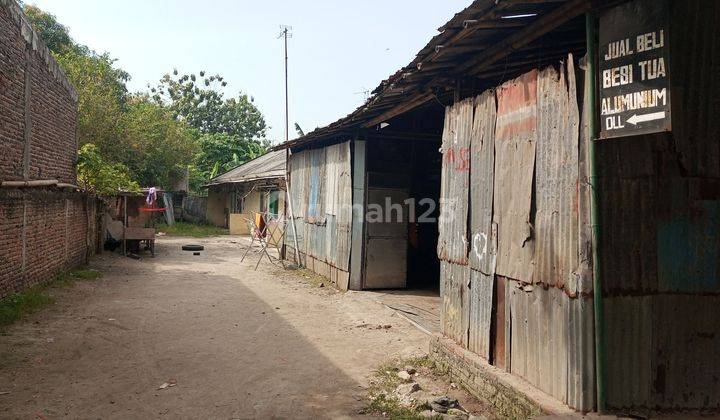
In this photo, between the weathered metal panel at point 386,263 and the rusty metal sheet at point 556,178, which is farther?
the weathered metal panel at point 386,263

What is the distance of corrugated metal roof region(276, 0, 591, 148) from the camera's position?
3789 millimetres

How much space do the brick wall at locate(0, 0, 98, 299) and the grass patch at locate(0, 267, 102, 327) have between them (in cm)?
15

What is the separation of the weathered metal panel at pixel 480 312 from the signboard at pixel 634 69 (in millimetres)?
2043

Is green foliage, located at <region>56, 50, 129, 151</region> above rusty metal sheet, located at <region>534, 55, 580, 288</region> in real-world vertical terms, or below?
above

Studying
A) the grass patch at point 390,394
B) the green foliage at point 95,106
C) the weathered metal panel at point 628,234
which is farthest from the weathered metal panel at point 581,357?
the green foliage at point 95,106

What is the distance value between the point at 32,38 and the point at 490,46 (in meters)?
8.76

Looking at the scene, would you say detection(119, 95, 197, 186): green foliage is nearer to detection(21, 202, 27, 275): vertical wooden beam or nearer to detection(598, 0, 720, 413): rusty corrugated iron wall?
detection(21, 202, 27, 275): vertical wooden beam

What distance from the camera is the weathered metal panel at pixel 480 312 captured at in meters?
4.69

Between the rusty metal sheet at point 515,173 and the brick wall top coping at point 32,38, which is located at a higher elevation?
the brick wall top coping at point 32,38

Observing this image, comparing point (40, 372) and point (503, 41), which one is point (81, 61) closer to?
point (40, 372)

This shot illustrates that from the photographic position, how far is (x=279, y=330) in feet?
23.7

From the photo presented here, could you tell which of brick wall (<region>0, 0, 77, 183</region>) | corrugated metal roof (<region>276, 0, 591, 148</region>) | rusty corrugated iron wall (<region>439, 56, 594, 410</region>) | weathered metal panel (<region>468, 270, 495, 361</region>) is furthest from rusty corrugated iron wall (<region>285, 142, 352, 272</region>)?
brick wall (<region>0, 0, 77, 183</region>)

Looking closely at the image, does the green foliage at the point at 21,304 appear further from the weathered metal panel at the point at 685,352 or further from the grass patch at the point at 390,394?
the weathered metal panel at the point at 685,352

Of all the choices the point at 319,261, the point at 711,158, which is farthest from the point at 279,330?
the point at 711,158
